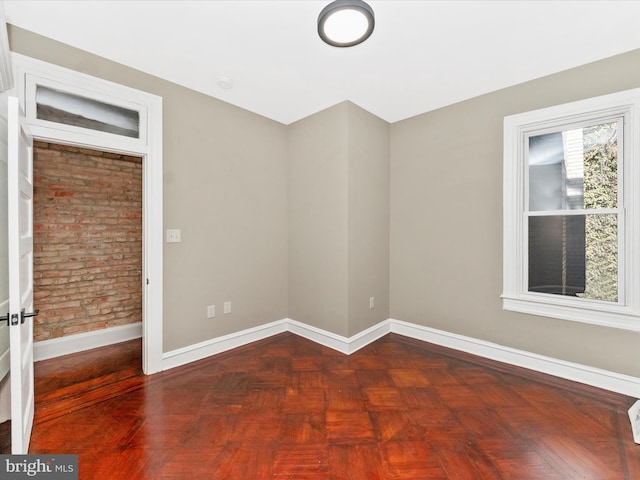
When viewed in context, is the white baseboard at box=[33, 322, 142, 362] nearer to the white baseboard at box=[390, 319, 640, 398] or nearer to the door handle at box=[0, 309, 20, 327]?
the door handle at box=[0, 309, 20, 327]

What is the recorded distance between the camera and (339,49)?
7.63 feet

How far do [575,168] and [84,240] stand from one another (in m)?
4.96

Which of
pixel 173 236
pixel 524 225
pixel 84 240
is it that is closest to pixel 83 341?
pixel 84 240

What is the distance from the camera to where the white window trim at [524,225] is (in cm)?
229

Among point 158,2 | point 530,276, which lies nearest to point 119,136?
point 158,2

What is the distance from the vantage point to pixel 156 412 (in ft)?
6.95

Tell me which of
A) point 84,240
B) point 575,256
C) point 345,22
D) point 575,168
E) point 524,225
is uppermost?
point 345,22

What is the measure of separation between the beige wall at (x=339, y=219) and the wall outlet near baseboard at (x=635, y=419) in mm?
2112

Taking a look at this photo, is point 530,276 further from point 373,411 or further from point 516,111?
point 373,411

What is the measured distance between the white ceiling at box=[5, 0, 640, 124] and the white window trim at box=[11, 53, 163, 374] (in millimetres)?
261

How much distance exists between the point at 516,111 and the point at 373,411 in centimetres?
294

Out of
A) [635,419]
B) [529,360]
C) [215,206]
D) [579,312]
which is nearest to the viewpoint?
[635,419]

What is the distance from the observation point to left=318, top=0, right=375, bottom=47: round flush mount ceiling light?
5.34 ft

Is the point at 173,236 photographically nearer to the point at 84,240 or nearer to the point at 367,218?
the point at 84,240
